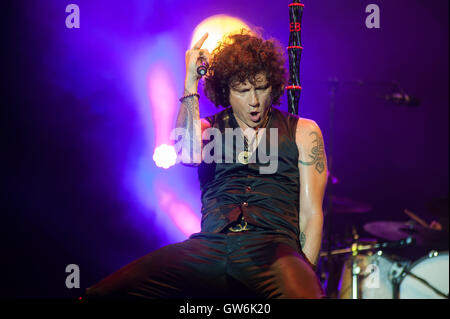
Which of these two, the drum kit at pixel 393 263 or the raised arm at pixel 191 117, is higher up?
the raised arm at pixel 191 117

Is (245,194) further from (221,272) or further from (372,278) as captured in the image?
(372,278)

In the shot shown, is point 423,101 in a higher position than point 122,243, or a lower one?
higher

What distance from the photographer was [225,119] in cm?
298

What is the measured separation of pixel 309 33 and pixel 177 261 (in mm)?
4001

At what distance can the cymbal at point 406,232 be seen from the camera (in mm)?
6074

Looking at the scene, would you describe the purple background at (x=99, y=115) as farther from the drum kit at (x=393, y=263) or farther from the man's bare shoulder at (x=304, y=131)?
the man's bare shoulder at (x=304, y=131)

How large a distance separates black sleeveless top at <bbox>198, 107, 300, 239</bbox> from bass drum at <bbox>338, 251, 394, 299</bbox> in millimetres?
3710

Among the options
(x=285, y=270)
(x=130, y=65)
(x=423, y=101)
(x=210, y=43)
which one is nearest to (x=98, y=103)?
(x=130, y=65)

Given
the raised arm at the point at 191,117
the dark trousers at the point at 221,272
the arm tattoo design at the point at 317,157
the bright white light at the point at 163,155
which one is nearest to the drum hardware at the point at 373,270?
the bright white light at the point at 163,155

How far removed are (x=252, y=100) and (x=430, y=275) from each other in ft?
14.0

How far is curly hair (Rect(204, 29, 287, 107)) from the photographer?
2926 mm

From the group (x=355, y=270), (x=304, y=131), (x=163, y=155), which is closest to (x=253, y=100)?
(x=304, y=131)
